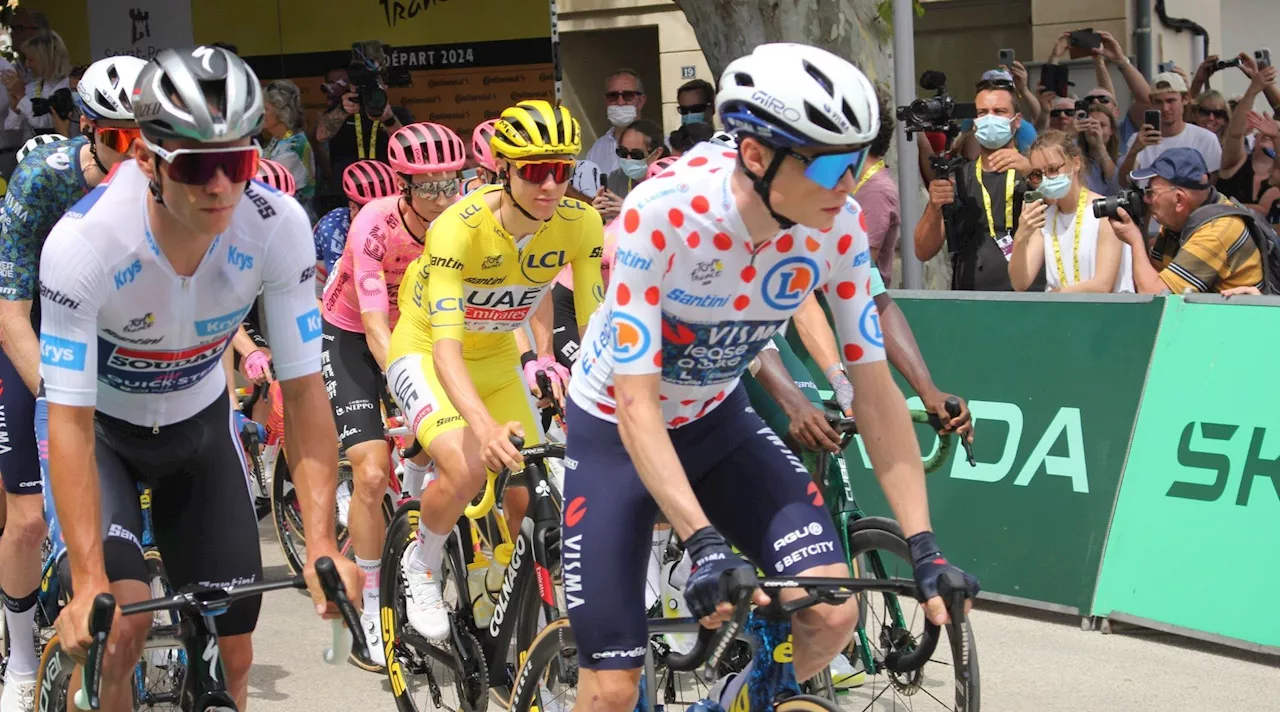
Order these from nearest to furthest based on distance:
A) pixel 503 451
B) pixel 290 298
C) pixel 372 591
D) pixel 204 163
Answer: pixel 204 163 < pixel 290 298 < pixel 503 451 < pixel 372 591

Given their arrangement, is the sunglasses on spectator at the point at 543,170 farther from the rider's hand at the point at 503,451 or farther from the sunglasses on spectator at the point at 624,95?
the sunglasses on spectator at the point at 624,95

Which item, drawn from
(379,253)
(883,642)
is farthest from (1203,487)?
(379,253)

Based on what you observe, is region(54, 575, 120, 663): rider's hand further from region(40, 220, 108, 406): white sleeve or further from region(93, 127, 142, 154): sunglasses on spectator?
region(93, 127, 142, 154): sunglasses on spectator

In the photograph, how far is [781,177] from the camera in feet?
11.9

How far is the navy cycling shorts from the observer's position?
396cm

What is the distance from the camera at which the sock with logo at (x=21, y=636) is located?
6.01 metres

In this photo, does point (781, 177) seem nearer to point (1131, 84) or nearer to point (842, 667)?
point (842, 667)

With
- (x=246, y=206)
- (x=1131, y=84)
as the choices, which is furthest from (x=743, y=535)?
(x=1131, y=84)

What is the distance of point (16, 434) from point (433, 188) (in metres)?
1.99

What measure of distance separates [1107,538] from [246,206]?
14.2 feet

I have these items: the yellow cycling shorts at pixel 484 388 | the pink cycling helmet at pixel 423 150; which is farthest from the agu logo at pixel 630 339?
the pink cycling helmet at pixel 423 150

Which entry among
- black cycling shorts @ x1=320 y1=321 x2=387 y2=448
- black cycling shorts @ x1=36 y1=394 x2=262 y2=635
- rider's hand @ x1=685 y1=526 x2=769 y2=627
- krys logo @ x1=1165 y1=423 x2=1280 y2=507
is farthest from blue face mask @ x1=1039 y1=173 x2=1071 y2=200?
rider's hand @ x1=685 y1=526 x2=769 y2=627

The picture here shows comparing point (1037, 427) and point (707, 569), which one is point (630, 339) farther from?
point (1037, 427)

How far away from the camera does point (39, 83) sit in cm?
1229
